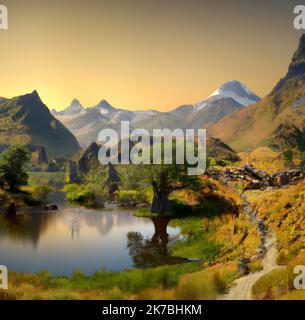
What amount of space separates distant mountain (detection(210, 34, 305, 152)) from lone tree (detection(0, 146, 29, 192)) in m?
35.6

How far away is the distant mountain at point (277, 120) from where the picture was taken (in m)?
44.2

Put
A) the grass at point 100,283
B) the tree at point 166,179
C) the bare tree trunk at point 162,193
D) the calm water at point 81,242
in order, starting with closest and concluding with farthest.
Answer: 1. the grass at point 100,283
2. the calm water at point 81,242
3. the tree at point 166,179
4. the bare tree trunk at point 162,193

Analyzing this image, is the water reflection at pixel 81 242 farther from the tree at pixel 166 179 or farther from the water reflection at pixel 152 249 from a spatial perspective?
the tree at pixel 166 179

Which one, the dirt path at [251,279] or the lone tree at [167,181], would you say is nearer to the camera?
the dirt path at [251,279]

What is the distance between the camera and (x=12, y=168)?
43.6m


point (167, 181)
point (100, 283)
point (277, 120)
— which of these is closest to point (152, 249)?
point (100, 283)

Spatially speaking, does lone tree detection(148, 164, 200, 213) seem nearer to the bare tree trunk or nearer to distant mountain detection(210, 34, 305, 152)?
the bare tree trunk

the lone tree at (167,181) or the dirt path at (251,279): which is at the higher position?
the lone tree at (167,181)

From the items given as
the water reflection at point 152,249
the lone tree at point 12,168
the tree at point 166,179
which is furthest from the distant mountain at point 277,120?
the lone tree at point 12,168

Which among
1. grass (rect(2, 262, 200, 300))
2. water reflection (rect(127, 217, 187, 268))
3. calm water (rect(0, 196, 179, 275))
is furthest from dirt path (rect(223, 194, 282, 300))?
calm water (rect(0, 196, 179, 275))

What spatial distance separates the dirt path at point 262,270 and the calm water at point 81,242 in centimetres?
709

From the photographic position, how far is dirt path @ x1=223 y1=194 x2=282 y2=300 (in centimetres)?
1716

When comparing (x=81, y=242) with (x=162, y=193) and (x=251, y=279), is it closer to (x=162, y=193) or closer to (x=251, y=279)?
(x=162, y=193)

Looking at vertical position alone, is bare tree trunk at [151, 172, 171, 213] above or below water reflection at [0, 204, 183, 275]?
above
